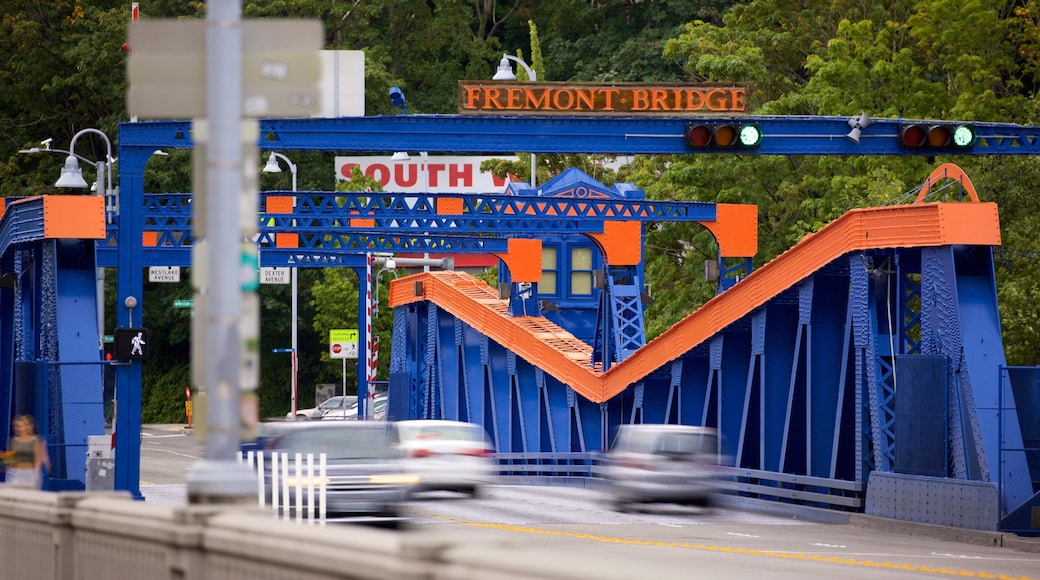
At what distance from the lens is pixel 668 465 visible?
95.8 feet

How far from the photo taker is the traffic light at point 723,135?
28375 millimetres

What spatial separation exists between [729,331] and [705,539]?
990 cm

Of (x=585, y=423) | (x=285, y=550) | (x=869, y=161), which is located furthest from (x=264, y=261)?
(x=285, y=550)

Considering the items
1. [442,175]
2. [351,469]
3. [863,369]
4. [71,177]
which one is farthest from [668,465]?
[442,175]

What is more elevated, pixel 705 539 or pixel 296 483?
pixel 296 483

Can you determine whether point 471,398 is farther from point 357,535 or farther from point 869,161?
point 357,535

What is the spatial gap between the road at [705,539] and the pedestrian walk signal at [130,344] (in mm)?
2647

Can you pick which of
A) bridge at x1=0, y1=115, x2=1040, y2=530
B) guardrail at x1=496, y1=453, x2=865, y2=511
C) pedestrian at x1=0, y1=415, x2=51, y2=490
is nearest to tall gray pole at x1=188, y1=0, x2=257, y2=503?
pedestrian at x1=0, y1=415, x2=51, y2=490

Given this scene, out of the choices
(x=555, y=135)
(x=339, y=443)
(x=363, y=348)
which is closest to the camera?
(x=339, y=443)

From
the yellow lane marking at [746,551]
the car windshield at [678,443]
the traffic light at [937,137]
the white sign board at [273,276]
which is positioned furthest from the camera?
the white sign board at [273,276]

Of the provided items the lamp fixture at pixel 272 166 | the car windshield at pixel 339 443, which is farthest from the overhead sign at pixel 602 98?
the lamp fixture at pixel 272 166

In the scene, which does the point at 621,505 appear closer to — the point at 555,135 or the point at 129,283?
the point at 555,135

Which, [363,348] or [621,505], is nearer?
[621,505]

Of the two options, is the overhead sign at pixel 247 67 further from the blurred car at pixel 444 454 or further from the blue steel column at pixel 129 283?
the blurred car at pixel 444 454
